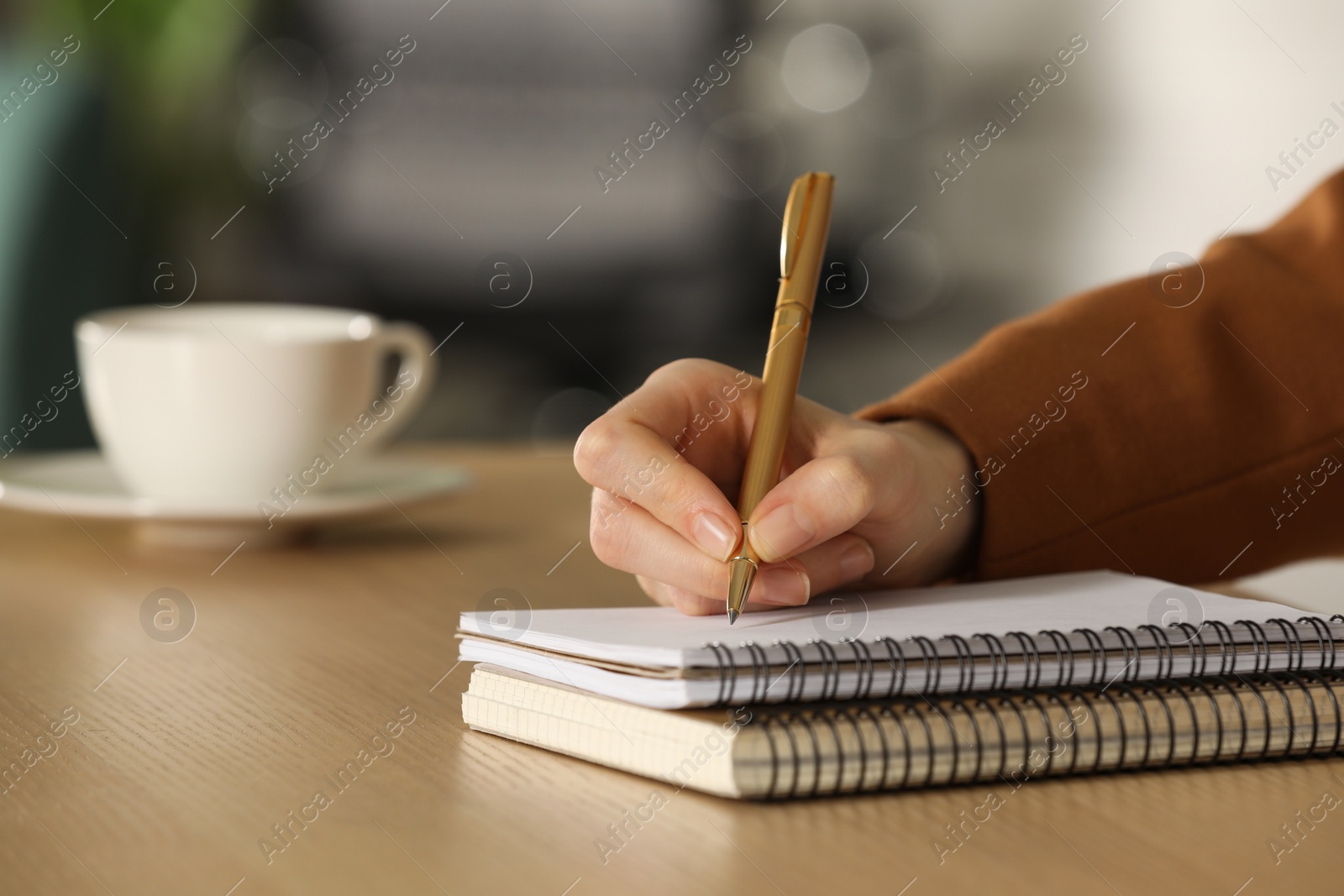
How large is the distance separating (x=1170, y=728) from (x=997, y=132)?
320 cm

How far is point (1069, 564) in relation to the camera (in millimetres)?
703

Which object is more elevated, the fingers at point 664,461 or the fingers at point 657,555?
the fingers at point 664,461

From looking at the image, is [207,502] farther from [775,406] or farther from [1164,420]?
[1164,420]

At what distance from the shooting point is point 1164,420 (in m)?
0.73

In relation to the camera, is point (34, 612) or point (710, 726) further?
point (34, 612)

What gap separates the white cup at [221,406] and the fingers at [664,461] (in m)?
0.41

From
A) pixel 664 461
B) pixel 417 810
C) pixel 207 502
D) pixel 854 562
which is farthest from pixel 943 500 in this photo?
pixel 207 502

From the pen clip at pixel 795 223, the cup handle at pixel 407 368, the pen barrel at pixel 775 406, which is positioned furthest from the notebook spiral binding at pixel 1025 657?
the cup handle at pixel 407 368

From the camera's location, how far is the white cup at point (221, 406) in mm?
907

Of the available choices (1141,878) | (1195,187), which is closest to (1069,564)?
(1141,878)

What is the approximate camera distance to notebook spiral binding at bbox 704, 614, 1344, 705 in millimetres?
420

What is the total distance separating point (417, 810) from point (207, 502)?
0.53m

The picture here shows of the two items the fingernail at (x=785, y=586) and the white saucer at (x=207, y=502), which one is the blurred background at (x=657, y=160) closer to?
the white saucer at (x=207, y=502)

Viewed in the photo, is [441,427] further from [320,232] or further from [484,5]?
[484,5]
